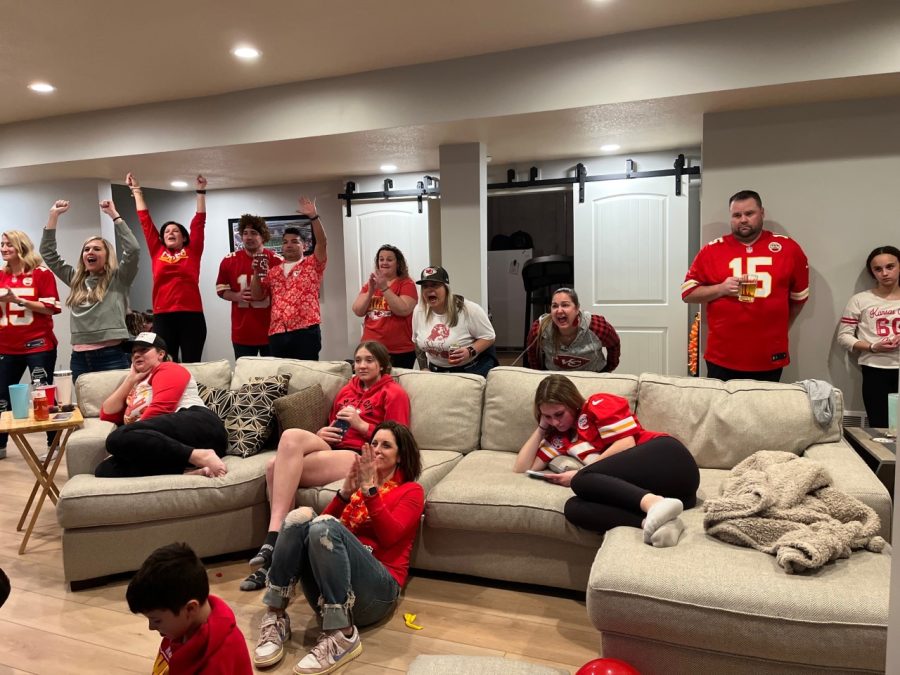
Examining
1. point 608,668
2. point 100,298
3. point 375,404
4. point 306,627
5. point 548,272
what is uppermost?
point 548,272

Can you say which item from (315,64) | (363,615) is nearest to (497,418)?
(363,615)

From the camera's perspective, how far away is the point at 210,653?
149 centimetres

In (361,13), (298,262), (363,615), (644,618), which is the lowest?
(363,615)

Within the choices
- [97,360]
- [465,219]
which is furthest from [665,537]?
[97,360]

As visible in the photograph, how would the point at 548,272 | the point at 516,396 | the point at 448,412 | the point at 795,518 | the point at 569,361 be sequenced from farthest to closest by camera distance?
the point at 548,272
the point at 569,361
the point at 448,412
the point at 516,396
the point at 795,518

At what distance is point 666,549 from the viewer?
1.97 meters

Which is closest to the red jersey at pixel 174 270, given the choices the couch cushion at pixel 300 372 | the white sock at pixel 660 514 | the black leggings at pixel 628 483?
the couch cushion at pixel 300 372

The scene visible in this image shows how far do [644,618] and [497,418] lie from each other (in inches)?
55.8

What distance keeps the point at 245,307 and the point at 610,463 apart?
3121mm

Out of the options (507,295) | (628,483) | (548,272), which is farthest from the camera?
(507,295)

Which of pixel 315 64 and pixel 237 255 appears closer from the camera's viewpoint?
pixel 315 64

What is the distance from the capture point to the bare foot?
2.80 m

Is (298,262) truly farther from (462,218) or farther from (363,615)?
(363,615)

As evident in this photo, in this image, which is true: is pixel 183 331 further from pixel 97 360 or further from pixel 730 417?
pixel 730 417
